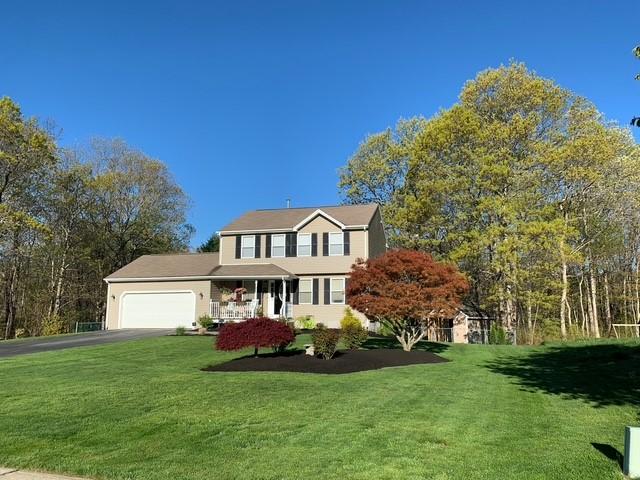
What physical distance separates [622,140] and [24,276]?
39.9 m

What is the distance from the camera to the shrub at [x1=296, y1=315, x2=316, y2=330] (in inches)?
1057

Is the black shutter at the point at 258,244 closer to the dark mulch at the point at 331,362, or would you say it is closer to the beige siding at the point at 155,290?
the beige siding at the point at 155,290

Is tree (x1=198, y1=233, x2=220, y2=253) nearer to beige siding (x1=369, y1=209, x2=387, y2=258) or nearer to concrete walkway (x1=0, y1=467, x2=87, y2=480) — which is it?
beige siding (x1=369, y1=209, x2=387, y2=258)

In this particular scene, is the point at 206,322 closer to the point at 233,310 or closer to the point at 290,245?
the point at 233,310

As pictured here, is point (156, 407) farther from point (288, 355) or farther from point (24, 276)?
point (24, 276)

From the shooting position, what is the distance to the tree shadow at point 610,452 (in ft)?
17.6

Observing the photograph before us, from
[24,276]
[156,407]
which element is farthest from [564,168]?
[24,276]

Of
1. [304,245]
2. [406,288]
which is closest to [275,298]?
[304,245]

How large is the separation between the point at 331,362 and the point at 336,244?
15.9 m

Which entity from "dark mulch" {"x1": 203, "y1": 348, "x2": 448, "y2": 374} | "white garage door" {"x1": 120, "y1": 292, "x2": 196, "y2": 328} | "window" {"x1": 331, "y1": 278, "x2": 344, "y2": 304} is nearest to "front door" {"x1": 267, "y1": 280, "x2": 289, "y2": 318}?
"window" {"x1": 331, "y1": 278, "x2": 344, "y2": 304}

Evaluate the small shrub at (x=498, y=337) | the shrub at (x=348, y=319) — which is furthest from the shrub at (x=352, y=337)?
the small shrub at (x=498, y=337)

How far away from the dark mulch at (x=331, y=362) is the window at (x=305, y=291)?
13.2 metres

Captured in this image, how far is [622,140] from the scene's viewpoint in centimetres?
2903

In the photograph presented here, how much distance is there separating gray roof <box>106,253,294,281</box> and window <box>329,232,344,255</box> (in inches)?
107
